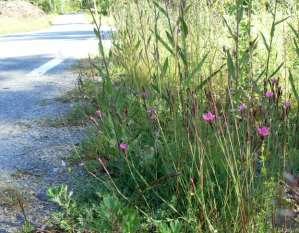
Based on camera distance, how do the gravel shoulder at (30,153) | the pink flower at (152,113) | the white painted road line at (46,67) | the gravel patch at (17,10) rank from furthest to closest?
1. the gravel patch at (17,10)
2. the white painted road line at (46,67)
3. the gravel shoulder at (30,153)
4. the pink flower at (152,113)

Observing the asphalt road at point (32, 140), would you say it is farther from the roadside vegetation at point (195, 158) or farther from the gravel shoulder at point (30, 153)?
the roadside vegetation at point (195, 158)

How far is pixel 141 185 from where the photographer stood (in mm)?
2402

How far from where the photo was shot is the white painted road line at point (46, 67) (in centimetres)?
711

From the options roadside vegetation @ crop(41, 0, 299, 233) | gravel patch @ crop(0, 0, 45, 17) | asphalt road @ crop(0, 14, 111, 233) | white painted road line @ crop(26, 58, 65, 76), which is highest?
roadside vegetation @ crop(41, 0, 299, 233)

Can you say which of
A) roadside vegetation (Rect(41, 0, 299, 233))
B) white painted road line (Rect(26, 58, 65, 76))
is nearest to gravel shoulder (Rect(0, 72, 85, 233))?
roadside vegetation (Rect(41, 0, 299, 233))

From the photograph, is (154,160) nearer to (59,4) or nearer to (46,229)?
(46,229)

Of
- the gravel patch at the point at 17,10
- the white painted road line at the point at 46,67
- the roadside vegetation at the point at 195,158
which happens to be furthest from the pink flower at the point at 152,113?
the gravel patch at the point at 17,10

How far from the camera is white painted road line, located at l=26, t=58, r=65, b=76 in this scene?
711 centimetres

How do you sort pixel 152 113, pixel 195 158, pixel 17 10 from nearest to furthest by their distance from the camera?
1. pixel 195 158
2. pixel 152 113
3. pixel 17 10

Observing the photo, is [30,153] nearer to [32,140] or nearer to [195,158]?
[32,140]

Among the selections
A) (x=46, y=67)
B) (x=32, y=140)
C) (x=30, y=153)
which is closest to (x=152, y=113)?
Answer: (x=30, y=153)

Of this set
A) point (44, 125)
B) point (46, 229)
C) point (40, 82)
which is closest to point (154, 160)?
point (46, 229)

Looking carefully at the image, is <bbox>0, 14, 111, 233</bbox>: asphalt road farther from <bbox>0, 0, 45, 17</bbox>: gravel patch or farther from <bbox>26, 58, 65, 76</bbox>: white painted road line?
<bbox>0, 0, 45, 17</bbox>: gravel patch

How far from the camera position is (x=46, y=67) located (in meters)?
7.77
